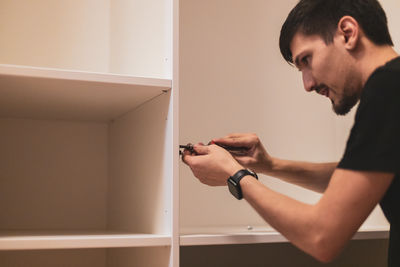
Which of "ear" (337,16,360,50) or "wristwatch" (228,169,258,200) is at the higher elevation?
"ear" (337,16,360,50)

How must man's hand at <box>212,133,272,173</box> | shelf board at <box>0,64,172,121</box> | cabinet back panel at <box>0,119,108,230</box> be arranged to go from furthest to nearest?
cabinet back panel at <box>0,119,108,230</box>
man's hand at <box>212,133,272,173</box>
shelf board at <box>0,64,172,121</box>

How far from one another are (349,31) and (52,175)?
3.16 feet

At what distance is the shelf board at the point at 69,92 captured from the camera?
0.95 meters

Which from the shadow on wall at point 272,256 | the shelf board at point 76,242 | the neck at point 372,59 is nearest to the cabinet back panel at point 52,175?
the shadow on wall at point 272,256

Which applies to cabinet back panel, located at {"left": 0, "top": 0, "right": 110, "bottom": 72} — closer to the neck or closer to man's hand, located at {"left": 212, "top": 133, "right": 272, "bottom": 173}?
man's hand, located at {"left": 212, "top": 133, "right": 272, "bottom": 173}

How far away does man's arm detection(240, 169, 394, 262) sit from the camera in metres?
0.85

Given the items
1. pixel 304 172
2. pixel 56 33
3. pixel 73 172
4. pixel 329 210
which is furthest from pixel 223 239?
pixel 56 33

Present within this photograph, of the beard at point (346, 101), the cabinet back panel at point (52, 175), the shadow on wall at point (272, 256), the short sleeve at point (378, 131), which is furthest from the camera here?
the shadow on wall at point (272, 256)

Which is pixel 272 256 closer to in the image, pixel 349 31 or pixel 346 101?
pixel 346 101

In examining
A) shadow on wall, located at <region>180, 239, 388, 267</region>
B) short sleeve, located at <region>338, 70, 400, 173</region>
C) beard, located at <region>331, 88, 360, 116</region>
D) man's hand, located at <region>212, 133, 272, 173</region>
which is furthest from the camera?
shadow on wall, located at <region>180, 239, 388, 267</region>

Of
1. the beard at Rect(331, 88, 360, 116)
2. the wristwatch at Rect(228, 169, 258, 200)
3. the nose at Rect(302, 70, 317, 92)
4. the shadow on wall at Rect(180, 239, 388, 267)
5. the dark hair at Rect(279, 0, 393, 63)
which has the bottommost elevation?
the shadow on wall at Rect(180, 239, 388, 267)

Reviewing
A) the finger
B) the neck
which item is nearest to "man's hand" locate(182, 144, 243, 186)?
the finger

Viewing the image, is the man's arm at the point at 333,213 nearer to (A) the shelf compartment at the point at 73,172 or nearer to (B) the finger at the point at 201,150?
(B) the finger at the point at 201,150

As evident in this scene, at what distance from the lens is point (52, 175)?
4.75ft
